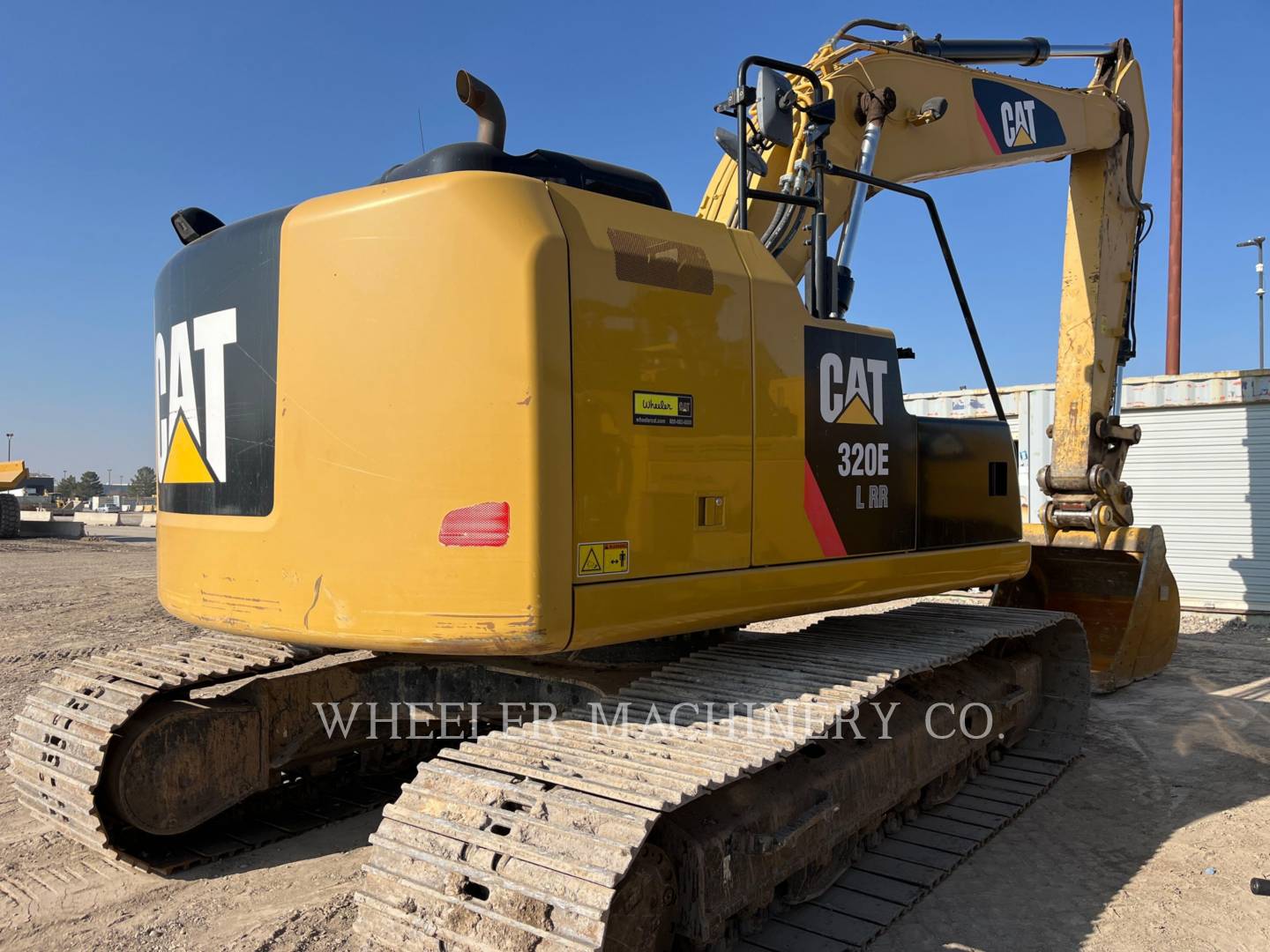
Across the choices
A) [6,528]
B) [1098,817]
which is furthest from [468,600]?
[6,528]

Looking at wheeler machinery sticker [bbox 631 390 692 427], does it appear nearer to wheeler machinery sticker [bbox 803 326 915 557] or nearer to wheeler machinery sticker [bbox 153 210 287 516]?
wheeler machinery sticker [bbox 803 326 915 557]

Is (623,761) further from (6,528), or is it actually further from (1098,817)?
(6,528)

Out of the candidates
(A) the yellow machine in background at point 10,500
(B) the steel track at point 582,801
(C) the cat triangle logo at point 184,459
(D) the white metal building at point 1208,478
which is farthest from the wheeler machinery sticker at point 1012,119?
(A) the yellow machine in background at point 10,500

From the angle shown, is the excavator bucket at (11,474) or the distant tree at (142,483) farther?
the distant tree at (142,483)

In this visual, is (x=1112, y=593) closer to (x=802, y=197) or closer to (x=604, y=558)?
(x=802, y=197)

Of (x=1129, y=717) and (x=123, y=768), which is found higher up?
(x=123, y=768)

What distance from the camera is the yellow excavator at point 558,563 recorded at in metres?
2.90

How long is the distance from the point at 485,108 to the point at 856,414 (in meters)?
1.88

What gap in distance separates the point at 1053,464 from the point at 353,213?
677 cm

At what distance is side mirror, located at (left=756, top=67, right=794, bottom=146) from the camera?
11.6 feet

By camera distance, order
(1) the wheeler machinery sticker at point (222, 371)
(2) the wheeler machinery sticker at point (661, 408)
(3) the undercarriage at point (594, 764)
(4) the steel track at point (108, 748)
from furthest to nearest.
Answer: (4) the steel track at point (108, 748)
(1) the wheeler machinery sticker at point (222, 371)
(2) the wheeler machinery sticker at point (661, 408)
(3) the undercarriage at point (594, 764)

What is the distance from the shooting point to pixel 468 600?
2963 millimetres

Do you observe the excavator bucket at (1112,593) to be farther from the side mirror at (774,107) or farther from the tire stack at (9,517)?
the tire stack at (9,517)

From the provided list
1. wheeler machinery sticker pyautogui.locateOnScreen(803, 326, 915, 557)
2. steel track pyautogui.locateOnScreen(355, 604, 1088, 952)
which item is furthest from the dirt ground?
wheeler machinery sticker pyautogui.locateOnScreen(803, 326, 915, 557)
